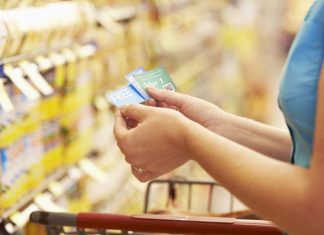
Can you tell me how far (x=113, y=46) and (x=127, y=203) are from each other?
2.98 ft

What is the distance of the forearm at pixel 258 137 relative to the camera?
1463 millimetres

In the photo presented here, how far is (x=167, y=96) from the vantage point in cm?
145

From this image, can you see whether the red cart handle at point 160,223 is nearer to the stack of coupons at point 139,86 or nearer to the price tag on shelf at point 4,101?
the stack of coupons at point 139,86

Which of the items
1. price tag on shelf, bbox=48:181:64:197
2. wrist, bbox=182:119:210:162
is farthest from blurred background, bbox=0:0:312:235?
wrist, bbox=182:119:210:162

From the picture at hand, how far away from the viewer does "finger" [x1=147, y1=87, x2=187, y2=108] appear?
145 centimetres

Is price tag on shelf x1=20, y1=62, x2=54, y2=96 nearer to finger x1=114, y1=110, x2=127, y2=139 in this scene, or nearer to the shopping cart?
the shopping cart

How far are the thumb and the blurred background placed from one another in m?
0.79

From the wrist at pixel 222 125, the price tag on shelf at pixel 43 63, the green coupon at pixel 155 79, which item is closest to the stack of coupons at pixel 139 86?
the green coupon at pixel 155 79

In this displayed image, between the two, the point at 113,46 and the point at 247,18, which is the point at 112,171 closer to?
the point at 113,46

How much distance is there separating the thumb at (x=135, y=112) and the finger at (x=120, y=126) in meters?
0.02

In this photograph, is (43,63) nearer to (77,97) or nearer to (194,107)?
(77,97)

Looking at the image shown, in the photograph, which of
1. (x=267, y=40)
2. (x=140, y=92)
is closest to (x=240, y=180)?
(x=140, y=92)

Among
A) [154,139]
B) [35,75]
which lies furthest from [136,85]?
[35,75]

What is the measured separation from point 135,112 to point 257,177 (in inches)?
11.9
